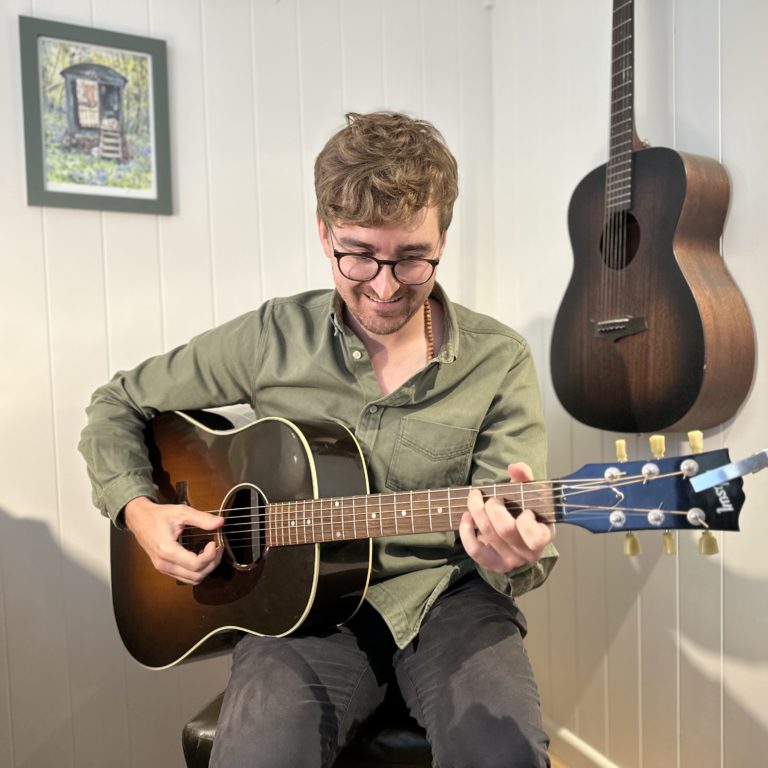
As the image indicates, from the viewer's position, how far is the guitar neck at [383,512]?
2.97ft

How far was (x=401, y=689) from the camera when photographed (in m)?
1.14

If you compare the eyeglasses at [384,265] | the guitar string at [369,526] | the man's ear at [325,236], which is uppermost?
the man's ear at [325,236]

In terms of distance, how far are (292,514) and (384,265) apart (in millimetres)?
414

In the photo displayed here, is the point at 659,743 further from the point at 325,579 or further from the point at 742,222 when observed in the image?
the point at 742,222

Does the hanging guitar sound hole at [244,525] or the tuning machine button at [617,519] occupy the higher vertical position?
the tuning machine button at [617,519]

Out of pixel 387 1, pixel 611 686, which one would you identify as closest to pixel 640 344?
pixel 611 686

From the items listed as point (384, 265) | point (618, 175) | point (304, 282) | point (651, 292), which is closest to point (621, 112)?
point (618, 175)

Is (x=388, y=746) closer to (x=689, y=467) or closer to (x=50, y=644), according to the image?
(x=689, y=467)

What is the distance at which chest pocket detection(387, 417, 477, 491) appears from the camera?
4.07 feet

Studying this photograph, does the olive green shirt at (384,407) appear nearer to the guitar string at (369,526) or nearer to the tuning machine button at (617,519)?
the guitar string at (369,526)

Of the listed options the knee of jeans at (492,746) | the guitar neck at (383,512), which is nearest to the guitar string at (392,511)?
the guitar neck at (383,512)

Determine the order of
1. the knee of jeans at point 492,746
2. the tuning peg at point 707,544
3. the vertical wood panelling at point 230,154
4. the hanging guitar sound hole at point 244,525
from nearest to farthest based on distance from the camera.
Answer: the tuning peg at point 707,544
the knee of jeans at point 492,746
the hanging guitar sound hole at point 244,525
the vertical wood panelling at point 230,154

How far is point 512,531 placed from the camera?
2.96ft

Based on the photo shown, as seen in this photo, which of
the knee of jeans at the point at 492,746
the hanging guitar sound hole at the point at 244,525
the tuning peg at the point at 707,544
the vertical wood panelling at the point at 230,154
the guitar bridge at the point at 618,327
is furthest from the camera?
the vertical wood panelling at the point at 230,154
